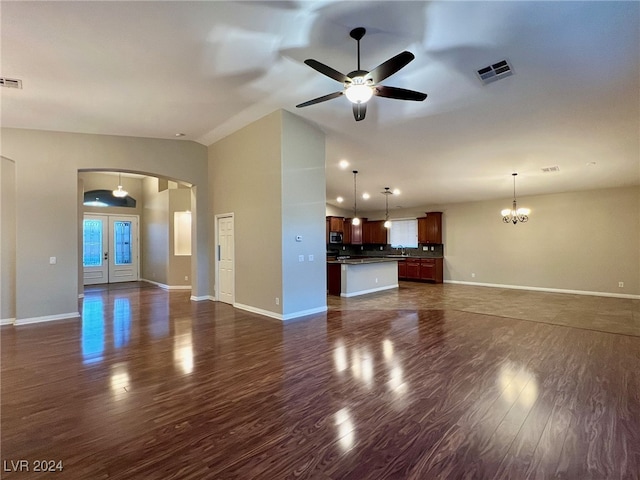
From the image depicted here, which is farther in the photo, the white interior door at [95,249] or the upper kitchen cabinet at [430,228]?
the upper kitchen cabinet at [430,228]

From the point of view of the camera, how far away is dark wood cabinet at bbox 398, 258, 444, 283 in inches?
419

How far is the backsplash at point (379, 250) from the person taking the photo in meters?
11.1

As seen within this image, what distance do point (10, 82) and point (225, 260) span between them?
4.28 metres

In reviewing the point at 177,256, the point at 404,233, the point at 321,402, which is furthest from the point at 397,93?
the point at 404,233

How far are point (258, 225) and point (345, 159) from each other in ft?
9.34

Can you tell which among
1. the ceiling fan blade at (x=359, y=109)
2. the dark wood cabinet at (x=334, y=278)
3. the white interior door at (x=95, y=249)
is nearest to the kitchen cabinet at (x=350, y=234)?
the dark wood cabinet at (x=334, y=278)

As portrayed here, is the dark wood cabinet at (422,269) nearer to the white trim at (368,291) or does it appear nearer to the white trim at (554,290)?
the white trim at (554,290)

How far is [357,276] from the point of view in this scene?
8109 millimetres

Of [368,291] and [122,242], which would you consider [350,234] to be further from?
[122,242]

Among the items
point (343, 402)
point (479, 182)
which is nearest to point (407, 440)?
point (343, 402)

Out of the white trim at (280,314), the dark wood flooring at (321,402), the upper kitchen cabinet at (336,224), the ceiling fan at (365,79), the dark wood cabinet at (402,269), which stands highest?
the ceiling fan at (365,79)

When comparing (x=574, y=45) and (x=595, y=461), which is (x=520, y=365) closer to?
(x=595, y=461)

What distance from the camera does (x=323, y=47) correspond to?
3477 millimetres

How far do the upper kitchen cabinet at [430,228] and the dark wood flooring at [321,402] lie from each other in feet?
19.5
